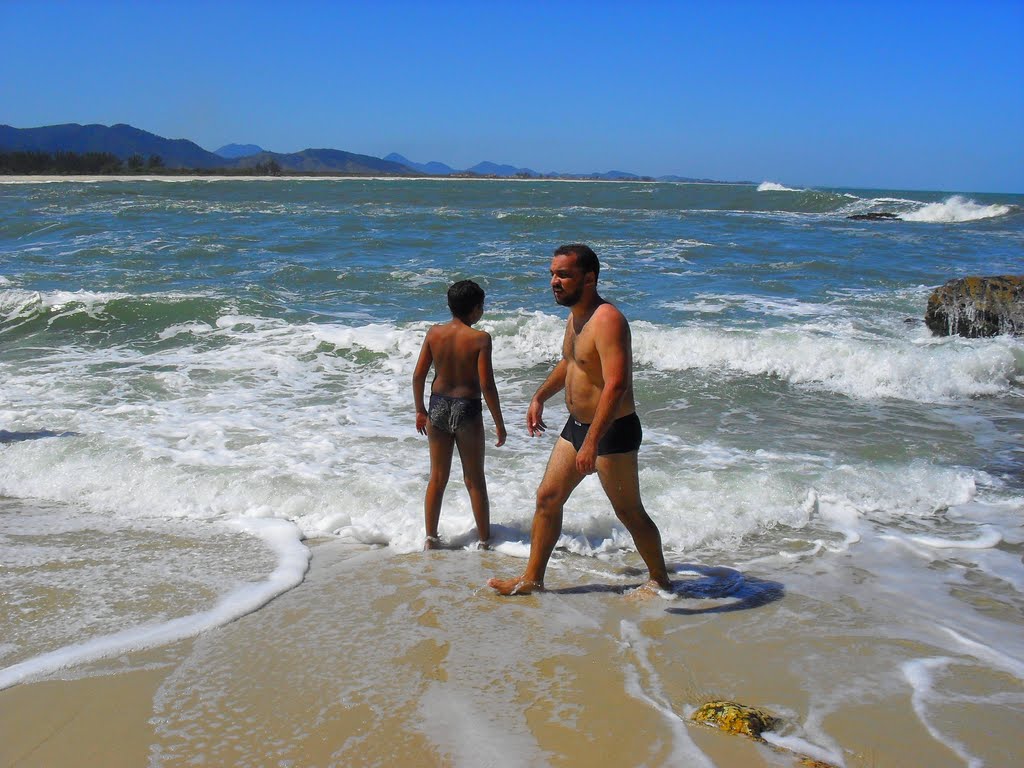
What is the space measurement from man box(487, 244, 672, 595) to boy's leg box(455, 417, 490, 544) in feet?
1.83

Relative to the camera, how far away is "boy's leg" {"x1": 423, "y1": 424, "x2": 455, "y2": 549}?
4.91m

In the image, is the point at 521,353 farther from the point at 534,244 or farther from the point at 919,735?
the point at 534,244

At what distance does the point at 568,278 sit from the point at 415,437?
3632 mm

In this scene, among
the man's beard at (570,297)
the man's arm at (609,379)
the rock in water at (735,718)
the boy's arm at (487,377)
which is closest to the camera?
the rock in water at (735,718)

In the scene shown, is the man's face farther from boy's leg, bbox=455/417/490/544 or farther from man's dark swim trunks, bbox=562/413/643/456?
boy's leg, bbox=455/417/490/544

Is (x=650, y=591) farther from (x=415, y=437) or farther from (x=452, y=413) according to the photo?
(x=415, y=437)

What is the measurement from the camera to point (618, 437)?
3994mm

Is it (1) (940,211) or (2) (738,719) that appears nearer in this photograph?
(2) (738,719)

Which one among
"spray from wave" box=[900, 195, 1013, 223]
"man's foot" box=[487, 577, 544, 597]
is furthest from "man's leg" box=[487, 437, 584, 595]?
"spray from wave" box=[900, 195, 1013, 223]

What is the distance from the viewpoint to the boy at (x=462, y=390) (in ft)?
15.8

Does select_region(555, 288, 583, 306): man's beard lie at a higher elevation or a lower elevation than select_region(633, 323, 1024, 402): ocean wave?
higher

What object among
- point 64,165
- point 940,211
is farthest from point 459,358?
point 64,165

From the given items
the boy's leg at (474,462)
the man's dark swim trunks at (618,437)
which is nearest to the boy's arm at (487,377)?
the boy's leg at (474,462)

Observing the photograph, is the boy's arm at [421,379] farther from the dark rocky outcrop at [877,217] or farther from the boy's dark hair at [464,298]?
the dark rocky outcrop at [877,217]
